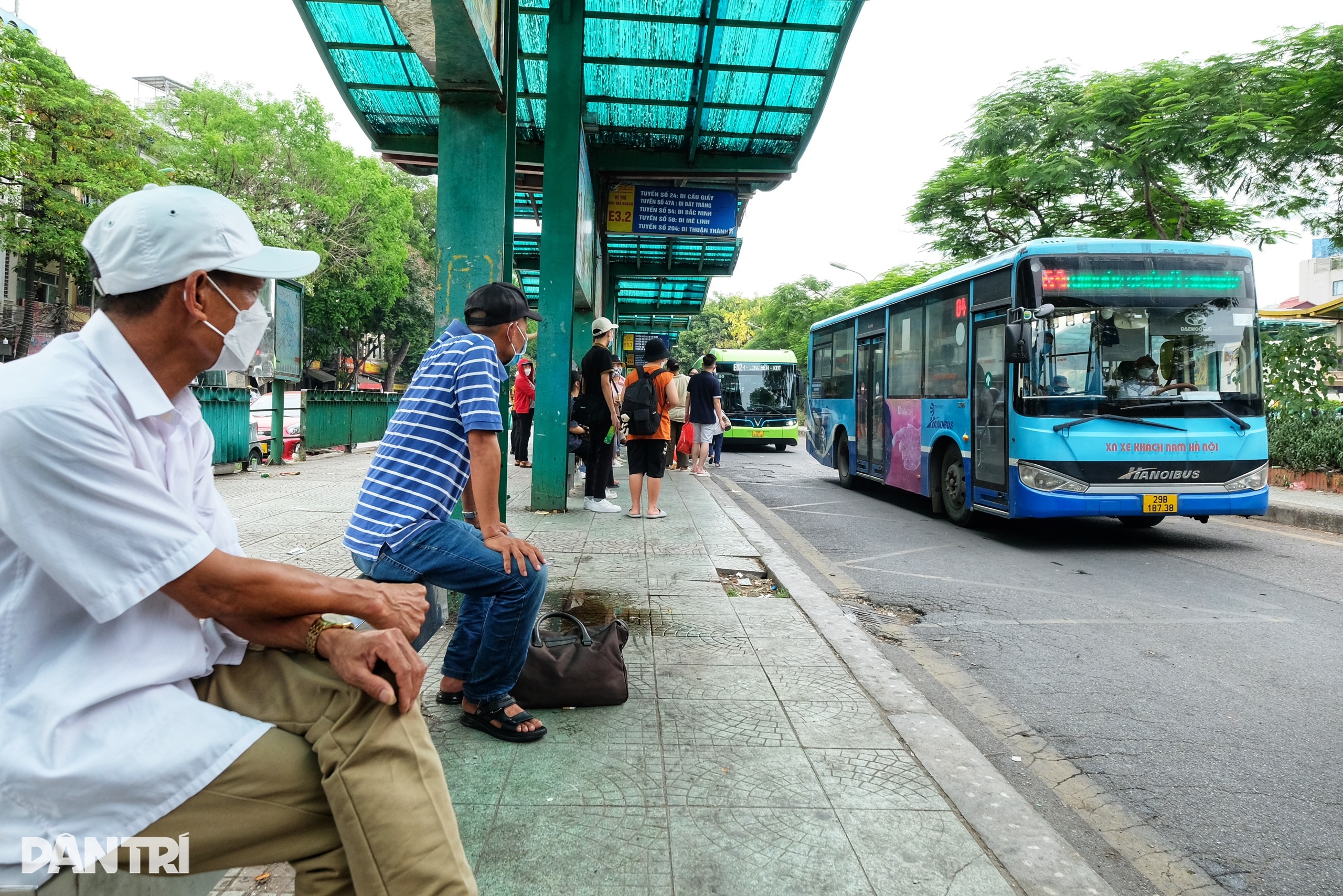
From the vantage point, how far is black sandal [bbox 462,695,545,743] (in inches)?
126

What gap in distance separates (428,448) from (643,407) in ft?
18.9

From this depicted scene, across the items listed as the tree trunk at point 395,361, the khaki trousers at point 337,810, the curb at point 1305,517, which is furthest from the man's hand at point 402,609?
the tree trunk at point 395,361

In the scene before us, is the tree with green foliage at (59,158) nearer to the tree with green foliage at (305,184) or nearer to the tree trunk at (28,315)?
the tree trunk at (28,315)

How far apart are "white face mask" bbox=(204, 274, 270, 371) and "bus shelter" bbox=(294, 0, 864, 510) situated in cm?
283

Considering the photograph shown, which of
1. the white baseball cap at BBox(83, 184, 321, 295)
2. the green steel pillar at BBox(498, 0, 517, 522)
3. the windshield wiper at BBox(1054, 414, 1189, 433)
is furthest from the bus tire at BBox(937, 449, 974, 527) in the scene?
the white baseball cap at BBox(83, 184, 321, 295)

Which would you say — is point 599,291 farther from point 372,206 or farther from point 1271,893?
point 372,206

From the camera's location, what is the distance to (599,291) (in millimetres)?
16125

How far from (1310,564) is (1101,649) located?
4174 mm

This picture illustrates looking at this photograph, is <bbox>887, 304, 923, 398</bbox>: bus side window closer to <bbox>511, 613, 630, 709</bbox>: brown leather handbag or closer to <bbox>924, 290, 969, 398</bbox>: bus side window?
<bbox>924, 290, 969, 398</bbox>: bus side window

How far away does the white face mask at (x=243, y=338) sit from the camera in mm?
1629

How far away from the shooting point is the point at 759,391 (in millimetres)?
24641

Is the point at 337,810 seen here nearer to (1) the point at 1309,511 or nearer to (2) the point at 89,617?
(2) the point at 89,617

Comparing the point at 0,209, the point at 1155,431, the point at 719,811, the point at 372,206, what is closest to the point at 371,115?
the point at 1155,431

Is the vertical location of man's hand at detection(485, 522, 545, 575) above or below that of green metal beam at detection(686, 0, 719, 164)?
below
